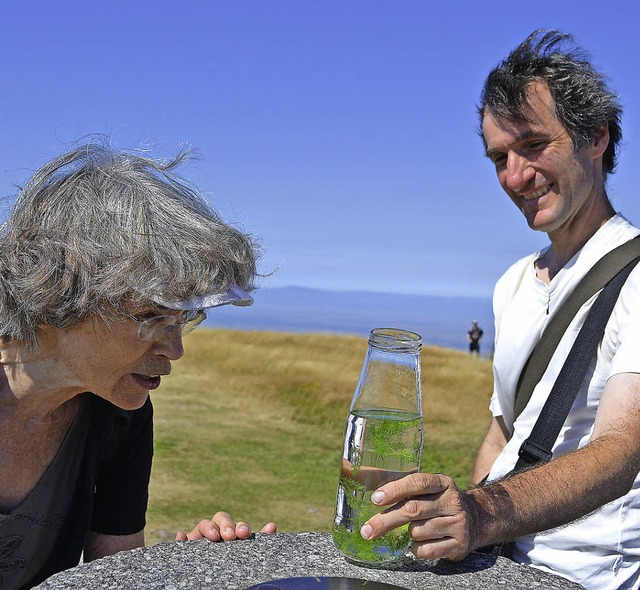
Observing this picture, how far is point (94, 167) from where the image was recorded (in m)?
2.96

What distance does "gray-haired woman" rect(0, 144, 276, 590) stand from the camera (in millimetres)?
2736

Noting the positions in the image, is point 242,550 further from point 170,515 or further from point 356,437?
point 170,515

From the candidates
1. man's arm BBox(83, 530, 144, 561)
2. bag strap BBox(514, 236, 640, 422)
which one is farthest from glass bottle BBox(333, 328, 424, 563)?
man's arm BBox(83, 530, 144, 561)

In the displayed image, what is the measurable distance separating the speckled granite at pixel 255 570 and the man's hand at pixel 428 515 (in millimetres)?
150

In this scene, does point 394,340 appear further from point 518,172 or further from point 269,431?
point 269,431

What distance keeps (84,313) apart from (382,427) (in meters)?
1.09

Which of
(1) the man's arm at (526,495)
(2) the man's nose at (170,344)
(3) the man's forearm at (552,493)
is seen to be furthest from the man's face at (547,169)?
(2) the man's nose at (170,344)

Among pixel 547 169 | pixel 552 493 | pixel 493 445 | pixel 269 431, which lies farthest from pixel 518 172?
pixel 269 431

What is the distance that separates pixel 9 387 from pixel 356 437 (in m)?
1.41

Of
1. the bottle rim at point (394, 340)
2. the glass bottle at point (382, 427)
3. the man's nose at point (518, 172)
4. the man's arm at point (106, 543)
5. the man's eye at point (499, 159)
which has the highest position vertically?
the man's eye at point (499, 159)

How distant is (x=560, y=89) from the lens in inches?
153

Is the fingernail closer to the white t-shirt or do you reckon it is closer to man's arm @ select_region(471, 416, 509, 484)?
the white t-shirt

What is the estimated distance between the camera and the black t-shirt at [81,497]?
10.3 feet

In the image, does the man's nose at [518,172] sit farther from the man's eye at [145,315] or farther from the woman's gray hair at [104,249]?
the man's eye at [145,315]
